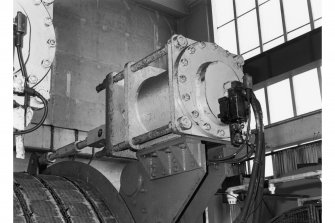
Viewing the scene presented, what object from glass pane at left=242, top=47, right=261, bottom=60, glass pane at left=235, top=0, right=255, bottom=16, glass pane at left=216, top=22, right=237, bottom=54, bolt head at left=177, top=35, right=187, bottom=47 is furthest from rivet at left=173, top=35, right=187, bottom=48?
glass pane at left=235, top=0, right=255, bottom=16

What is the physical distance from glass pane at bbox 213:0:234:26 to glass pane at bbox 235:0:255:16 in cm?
18

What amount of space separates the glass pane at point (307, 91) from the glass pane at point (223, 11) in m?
2.59

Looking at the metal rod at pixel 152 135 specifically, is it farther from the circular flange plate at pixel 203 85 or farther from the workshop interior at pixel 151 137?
the circular flange plate at pixel 203 85

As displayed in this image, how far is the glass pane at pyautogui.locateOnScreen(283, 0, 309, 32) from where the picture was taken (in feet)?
29.1

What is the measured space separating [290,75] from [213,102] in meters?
6.97

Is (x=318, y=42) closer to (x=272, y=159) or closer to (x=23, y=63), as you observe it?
(x=272, y=159)

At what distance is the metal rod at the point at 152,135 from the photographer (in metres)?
2.17

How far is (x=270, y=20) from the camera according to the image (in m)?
9.53

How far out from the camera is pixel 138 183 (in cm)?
255

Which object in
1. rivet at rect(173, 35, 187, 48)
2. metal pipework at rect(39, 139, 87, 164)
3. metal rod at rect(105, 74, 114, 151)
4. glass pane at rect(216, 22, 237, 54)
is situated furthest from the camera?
glass pane at rect(216, 22, 237, 54)

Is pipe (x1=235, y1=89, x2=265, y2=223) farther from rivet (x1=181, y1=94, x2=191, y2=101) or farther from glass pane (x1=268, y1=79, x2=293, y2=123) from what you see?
glass pane (x1=268, y1=79, x2=293, y2=123)

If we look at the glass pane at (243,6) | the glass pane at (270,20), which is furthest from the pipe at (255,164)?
the glass pane at (243,6)

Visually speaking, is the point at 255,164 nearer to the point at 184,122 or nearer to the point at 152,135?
the point at 184,122

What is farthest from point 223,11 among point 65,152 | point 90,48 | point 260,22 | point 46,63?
point 46,63
